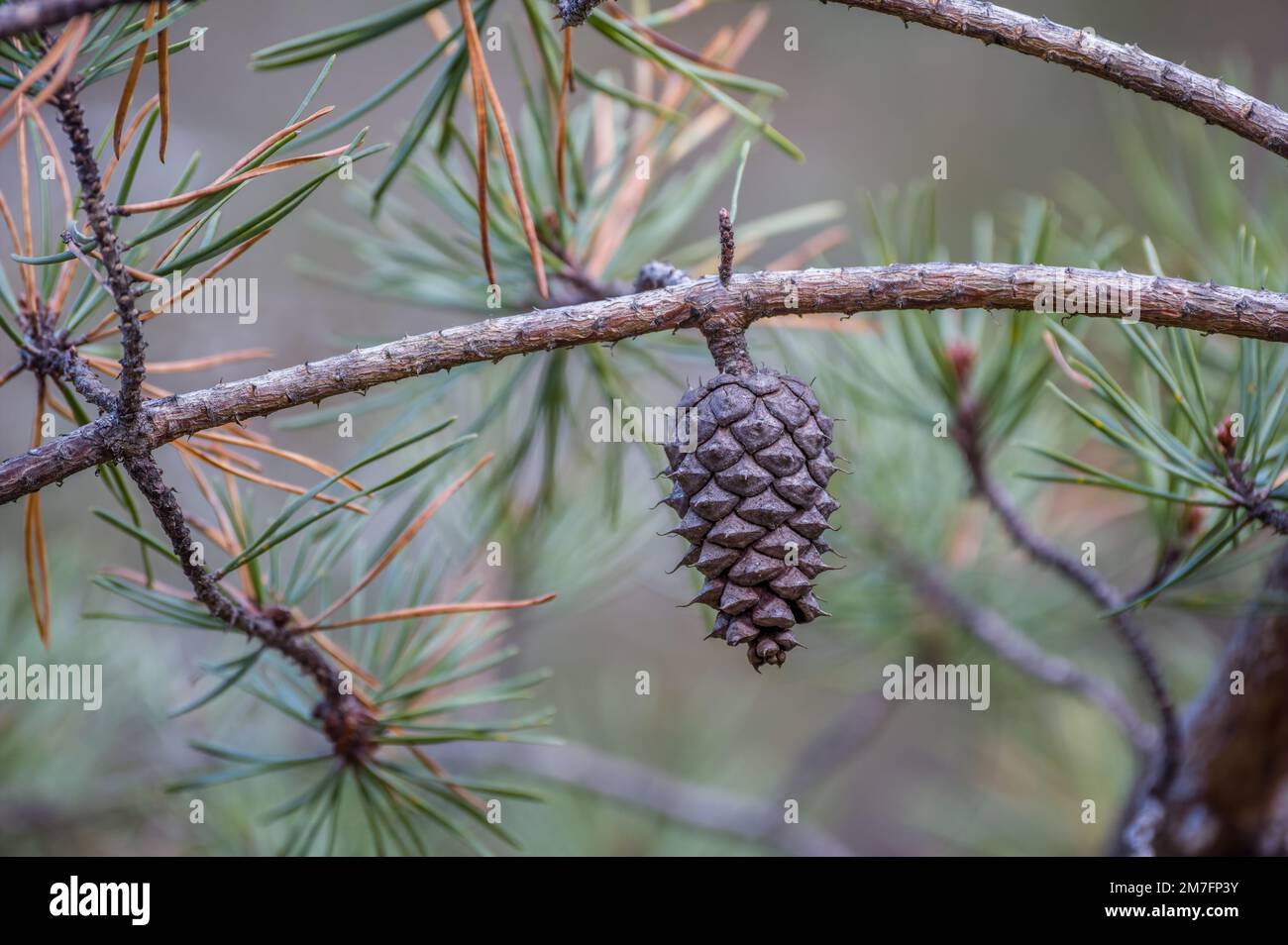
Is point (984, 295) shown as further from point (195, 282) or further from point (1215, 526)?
point (195, 282)

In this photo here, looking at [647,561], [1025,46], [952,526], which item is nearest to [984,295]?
[1025,46]

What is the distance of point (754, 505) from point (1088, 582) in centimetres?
30

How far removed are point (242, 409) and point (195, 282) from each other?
0.08 metres

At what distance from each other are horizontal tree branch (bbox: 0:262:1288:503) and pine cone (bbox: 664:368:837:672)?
4 cm

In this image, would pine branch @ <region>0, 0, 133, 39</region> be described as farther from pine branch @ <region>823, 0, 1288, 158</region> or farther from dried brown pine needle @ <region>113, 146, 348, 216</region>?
pine branch @ <region>823, 0, 1288, 158</region>

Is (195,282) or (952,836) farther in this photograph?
(952,836)

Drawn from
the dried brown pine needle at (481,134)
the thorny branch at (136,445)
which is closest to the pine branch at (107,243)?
the thorny branch at (136,445)

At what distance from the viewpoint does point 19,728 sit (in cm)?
84

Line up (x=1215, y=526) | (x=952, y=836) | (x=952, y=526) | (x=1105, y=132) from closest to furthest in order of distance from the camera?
(x=1215, y=526) → (x=952, y=526) → (x=952, y=836) → (x=1105, y=132)

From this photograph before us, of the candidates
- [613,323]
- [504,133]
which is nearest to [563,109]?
[504,133]

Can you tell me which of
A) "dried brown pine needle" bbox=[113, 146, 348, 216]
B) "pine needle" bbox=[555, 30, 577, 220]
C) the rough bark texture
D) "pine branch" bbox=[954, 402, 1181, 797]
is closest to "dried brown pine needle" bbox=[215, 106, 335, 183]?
"dried brown pine needle" bbox=[113, 146, 348, 216]

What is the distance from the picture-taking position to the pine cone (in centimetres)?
34

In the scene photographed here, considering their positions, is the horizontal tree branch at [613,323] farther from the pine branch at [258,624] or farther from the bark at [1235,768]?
the bark at [1235,768]

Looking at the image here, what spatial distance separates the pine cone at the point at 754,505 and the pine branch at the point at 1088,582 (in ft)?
0.78
